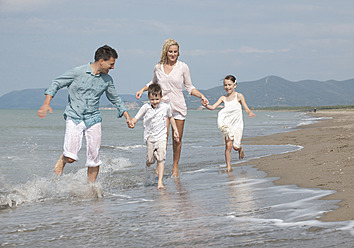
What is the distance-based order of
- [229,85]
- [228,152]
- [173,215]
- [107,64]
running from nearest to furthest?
[173,215]
[107,64]
[228,152]
[229,85]

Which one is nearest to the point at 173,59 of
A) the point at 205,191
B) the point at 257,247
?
the point at 205,191

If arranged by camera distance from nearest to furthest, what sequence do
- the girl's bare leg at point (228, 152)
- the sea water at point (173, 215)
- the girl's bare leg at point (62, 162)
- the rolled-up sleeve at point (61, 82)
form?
the sea water at point (173, 215) → the rolled-up sleeve at point (61, 82) → the girl's bare leg at point (62, 162) → the girl's bare leg at point (228, 152)

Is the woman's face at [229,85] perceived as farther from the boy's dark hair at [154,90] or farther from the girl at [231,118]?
the boy's dark hair at [154,90]

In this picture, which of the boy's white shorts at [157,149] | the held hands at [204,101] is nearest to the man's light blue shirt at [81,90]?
the boy's white shorts at [157,149]

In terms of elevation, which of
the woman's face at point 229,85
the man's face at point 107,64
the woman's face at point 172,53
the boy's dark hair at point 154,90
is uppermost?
the woman's face at point 172,53

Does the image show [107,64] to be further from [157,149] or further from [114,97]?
[157,149]

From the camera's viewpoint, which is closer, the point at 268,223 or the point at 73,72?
the point at 268,223

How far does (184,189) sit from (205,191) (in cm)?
47

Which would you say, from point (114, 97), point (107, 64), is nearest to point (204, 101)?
point (114, 97)

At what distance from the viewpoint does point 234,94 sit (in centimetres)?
889

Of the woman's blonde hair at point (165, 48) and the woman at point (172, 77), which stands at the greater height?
the woman's blonde hair at point (165, 48)

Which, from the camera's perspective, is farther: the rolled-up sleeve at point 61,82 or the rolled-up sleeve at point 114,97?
the rolled-up sleeve at point 114,97

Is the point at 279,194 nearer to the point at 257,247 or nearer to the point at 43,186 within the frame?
the point at 257,247

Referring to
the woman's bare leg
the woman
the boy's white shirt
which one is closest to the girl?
the woman's bare leg
